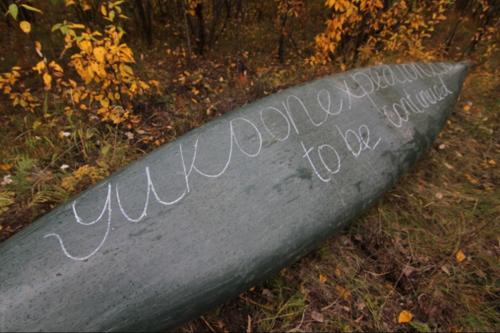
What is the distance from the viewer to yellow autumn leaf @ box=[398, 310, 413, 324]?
5.19ft

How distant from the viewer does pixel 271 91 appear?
3035 mm

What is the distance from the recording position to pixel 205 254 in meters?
1.33

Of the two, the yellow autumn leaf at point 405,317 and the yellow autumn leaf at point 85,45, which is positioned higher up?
the yellow autumn leaf at point 85,45

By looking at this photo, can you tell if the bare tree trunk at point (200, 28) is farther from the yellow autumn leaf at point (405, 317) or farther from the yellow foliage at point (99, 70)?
the yellow autumn leaf at point (405, 317)

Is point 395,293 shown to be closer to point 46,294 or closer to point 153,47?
point 46,294

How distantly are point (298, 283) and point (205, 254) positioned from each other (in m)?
0.65

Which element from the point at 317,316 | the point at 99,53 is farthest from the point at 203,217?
the point at 99,53

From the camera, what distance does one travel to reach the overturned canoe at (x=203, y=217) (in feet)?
3.88

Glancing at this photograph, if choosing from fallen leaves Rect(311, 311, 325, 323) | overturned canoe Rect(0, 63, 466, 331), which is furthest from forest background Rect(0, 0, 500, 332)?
overturned canoe Rect(0, 63, 466, 331)

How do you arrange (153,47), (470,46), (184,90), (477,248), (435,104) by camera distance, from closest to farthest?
1. (477,248)
2. (435,104)
3. (184,90)
4. (153,47)
5. (470,46)

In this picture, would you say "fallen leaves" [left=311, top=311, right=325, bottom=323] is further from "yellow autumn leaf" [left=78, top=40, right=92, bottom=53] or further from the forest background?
"yellow autumn leaf" [left=78, top=40, right=92, bottom=53]

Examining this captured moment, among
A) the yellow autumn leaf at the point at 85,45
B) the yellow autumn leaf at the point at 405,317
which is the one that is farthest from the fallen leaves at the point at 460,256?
the yellow autumn leaf at the point at 85,45

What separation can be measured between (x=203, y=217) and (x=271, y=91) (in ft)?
6.46

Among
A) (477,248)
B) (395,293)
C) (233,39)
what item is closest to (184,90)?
(233,39)
